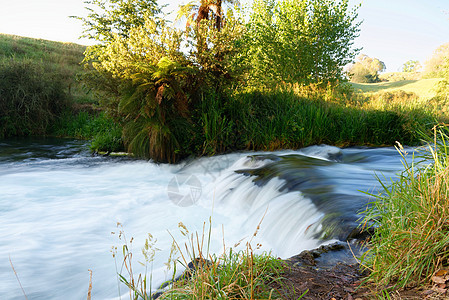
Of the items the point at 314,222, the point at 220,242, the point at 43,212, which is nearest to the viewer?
the point at 314,222

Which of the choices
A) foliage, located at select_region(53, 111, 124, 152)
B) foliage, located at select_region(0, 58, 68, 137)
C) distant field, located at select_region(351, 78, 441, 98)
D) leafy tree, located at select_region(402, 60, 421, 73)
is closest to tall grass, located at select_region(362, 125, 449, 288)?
foliage, located at select_region(53, 111, 124, 152)

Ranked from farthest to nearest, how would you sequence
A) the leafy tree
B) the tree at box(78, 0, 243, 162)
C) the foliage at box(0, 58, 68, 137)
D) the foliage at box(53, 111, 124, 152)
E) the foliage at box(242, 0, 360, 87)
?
the leafy tree → the foliage at box(242, 0, 360, 87) → the foliage at box(0, 58, 68, 137) → the foliage at box(53, 111, 124, 152) → the tree at box(78, 0, 243, 162)

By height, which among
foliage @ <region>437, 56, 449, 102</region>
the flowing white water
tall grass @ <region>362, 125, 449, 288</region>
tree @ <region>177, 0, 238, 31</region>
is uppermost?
tree @ <region>177, 0, 238, 31</region>

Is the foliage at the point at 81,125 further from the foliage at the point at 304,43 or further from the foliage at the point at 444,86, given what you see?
the foliage at the point at 444,86

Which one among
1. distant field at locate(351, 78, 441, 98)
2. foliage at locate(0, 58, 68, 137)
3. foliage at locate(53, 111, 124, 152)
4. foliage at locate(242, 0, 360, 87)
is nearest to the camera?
foliage at locate(53, 111, 124, 152)

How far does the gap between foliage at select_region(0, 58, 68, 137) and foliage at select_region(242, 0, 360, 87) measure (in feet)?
37.7

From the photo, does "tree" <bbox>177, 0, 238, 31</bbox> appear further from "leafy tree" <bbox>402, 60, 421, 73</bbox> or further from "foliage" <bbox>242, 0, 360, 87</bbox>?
"leafy tree" <bbox>402, 60, 421, 73</bbox>

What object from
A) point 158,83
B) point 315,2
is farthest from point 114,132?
point 315,2

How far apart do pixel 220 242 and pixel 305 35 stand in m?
18.0

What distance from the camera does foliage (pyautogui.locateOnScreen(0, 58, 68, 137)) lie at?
16.1 metres

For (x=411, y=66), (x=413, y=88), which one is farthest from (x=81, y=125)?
(x=411, y=66)

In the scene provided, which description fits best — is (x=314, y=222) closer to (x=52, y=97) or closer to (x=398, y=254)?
(x=398, y=254)

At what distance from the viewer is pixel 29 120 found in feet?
54.3

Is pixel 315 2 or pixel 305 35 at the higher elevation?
pixel 315 2
